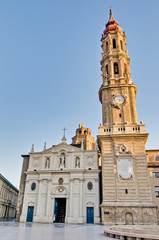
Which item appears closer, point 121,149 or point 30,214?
point 121,149

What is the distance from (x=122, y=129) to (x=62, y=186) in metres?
13.4

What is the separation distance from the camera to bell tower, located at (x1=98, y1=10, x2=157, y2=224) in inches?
1045

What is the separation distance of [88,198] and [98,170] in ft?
14.7

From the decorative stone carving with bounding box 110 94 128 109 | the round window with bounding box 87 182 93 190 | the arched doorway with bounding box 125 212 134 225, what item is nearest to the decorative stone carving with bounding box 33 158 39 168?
the round window with bounding box 87 182 93 190

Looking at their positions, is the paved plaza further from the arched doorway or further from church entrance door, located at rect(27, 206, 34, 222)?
church entrance door, located at rect(27, 206, 34, 222)

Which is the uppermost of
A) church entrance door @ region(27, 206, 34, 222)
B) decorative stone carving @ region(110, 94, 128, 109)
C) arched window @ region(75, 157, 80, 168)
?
decorative stone carving @ region(110, 94, 128, 109)

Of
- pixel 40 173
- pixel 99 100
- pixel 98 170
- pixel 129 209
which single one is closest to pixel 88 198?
pixel 98 170

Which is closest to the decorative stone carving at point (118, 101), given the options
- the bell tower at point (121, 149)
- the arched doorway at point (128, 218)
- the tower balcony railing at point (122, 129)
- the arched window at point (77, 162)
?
the bell tower at point (121, 149)

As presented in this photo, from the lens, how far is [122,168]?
1150 inches

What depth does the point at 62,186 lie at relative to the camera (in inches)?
1272

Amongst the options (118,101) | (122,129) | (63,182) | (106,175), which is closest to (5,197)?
(63,182)

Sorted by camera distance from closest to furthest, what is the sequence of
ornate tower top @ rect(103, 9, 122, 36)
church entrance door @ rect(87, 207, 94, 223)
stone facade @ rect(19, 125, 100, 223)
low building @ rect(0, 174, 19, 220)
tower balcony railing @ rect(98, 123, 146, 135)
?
1. church entrance door @ rect(87, 207, 94, 223)
2. stone facade @ rect(19, 125, 100, 223)
3. tower balcony railing @ rect(98, 123, 146, 135)
4. low building @ rect(0, 174, 19, 220)
5. ornate tower top @ rect(103, 9, 122, 36)

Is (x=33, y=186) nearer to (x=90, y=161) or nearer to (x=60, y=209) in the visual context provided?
(x=60, y=209)

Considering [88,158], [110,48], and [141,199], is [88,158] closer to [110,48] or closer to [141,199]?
[141,199]
